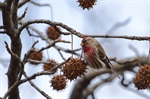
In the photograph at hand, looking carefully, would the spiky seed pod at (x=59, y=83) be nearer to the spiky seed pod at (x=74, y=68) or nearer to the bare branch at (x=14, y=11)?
the spiky seed pod at (x=74, y=68)

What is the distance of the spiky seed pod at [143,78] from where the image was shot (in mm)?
1652

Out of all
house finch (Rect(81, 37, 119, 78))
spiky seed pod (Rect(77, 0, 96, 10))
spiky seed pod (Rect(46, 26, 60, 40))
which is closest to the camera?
house finch (Rect(81, 37, 119, 78))

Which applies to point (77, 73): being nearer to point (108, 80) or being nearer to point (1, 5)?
point (1, 5)

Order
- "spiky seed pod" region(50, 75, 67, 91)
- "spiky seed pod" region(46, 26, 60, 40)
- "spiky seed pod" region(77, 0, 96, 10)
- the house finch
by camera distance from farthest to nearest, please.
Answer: "spiky seed pod" region(46, 26, 60, 40), "spiky seed pod" region(50, 75, 67, 91), "spiky seed pod" region(77, 0, 96, 10), the house finch

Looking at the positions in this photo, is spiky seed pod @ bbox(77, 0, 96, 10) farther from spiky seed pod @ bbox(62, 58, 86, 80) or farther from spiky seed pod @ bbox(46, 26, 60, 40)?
spiky seed pod @ bbox(46, 26, 60, 40)

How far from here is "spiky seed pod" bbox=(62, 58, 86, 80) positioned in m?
1.55

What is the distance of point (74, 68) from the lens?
60.6 inches

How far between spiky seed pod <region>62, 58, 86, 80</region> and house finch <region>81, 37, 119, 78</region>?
3cm

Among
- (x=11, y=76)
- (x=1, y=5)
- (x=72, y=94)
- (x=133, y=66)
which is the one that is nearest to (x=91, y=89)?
(x=72, y=94)

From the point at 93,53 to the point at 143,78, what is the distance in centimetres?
25

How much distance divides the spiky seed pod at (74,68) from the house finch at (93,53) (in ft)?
0.10

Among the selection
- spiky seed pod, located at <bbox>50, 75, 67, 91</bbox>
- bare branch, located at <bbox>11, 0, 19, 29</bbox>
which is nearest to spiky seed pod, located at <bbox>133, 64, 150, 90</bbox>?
spiky seed pod, located at <bbox>50, 75, 67, 91</bbox>

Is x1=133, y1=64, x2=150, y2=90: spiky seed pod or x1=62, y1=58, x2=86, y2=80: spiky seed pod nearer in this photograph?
x1=62, y1=58, x2=86, y2=80: spiky seed pod

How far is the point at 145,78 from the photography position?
1655mm
